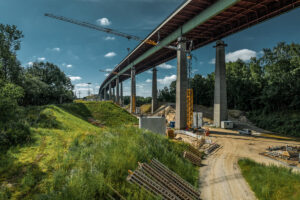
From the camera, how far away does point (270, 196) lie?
8117 millimetres

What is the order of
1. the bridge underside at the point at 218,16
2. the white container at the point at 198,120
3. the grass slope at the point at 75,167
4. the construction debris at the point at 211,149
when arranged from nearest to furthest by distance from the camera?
the grass slope at the point at 75,167, the construction debris at the point at 211,149, the bridge underside at the point at 218,16, the white container at the point at 198,120

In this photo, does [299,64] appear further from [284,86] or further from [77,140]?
[77,140]

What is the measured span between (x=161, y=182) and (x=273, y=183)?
6694mm

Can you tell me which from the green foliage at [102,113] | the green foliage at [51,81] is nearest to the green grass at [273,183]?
the green foliage at [102,113]

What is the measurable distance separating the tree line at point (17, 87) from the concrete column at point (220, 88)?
31373 millimetres

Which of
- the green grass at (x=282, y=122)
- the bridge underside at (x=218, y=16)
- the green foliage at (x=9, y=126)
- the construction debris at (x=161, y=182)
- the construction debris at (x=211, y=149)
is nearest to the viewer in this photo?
the construction debris at (x=161, y=182)

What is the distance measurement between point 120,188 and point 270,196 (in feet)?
26.0

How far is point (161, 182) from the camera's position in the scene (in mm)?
8094

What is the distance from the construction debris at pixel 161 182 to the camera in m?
7.29

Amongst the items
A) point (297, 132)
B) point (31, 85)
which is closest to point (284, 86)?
point (297, 132)

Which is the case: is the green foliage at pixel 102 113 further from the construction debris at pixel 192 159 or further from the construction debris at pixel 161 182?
the construction debris at pixel 161 182

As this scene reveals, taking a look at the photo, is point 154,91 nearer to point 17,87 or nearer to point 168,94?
point 168,94

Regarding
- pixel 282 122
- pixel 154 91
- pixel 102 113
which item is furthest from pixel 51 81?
pixel 282 122

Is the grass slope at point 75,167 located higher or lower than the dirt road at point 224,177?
higher
